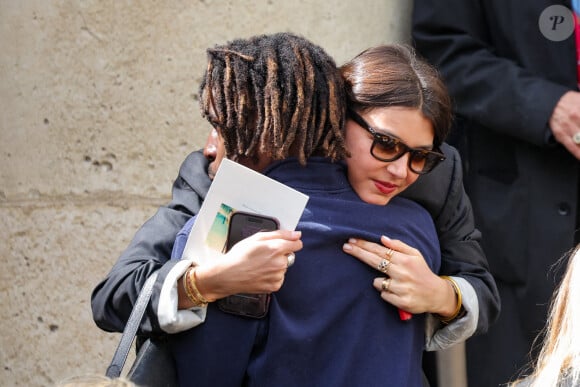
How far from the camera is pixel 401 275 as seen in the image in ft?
7.72

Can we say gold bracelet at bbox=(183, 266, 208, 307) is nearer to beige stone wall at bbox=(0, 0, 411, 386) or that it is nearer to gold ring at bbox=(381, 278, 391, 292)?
gold ring at bbox=(381, 278, 391, 292)

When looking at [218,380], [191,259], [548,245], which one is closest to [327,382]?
[218,380]

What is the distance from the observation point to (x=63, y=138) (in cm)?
359

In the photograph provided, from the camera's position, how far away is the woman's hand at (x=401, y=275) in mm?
2344

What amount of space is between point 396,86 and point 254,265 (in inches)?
21.0

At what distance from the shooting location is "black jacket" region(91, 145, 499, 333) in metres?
2.36

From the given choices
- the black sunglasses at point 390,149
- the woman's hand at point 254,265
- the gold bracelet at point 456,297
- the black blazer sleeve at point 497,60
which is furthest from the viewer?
the black blazer sleeve at point 497,60

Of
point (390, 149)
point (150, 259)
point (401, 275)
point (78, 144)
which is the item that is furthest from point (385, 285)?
point (78, 144)

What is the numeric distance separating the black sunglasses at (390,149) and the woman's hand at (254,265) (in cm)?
28

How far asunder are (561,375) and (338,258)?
0.63 meters

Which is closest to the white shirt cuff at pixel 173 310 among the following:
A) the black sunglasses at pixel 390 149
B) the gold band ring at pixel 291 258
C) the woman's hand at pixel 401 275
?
the gold band ring at pixel 291 258

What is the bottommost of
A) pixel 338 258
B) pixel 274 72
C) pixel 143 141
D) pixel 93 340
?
pixel 93 340

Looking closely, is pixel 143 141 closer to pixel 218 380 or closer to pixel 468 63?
pixel 468 63

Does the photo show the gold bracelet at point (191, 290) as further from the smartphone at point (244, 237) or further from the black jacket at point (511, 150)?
the black jacket at point (511, 150)
